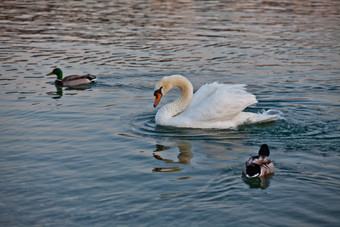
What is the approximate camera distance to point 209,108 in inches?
502

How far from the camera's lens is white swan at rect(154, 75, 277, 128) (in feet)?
41.9

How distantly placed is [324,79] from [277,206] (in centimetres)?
991

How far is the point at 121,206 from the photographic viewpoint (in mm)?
8859

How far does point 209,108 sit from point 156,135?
1308 millimetres

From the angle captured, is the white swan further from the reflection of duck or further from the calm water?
the reflection of duck

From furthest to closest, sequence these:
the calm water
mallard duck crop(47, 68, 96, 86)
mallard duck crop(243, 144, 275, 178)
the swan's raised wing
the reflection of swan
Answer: mallard duck crop(47, 68, 96, 86) → the swan's raised wing → the reflection of swan → mallard duck crop(243, 144, 275, 178) → the calm water

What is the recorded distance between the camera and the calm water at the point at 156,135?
8.79m

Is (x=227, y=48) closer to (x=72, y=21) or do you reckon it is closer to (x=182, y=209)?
(x=72, y=21)

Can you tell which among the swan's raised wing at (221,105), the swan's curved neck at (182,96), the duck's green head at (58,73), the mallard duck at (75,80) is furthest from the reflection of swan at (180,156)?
the duck's green head at (58,73)

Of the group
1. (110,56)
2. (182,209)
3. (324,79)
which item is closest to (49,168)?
(182,209)

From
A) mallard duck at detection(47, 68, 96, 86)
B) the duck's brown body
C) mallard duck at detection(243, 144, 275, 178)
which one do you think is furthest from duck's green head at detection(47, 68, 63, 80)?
mallard duck at detection(243, 144, 275, 178)

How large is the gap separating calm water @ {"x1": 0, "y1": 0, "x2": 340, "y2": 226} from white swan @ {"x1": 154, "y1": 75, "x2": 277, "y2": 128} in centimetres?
27

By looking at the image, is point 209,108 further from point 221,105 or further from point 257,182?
point 257,182

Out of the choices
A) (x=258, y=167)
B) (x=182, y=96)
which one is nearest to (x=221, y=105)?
(x=182, y=96)
